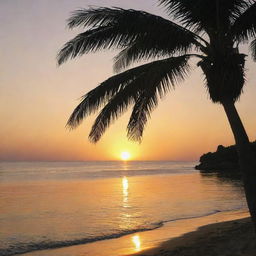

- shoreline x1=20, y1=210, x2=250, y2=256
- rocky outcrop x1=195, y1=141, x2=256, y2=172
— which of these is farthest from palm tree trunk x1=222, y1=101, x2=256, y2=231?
rocky outcrop x1=195, y1=141, x2=256, y2=172

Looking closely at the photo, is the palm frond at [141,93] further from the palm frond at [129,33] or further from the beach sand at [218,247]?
the beach sand at [218,247]

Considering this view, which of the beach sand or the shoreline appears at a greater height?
Result: the beach sand

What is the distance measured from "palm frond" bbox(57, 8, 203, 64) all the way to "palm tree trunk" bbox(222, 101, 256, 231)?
1.55 metres

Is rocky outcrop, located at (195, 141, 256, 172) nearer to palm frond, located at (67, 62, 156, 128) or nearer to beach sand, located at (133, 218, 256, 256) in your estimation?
beach sand, located at (133, 218, 256, 256)

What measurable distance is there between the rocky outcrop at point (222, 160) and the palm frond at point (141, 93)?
71080 millimetres

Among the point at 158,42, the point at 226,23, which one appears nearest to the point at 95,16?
the point at 158,42

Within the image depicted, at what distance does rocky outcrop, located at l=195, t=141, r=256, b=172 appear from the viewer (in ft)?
253

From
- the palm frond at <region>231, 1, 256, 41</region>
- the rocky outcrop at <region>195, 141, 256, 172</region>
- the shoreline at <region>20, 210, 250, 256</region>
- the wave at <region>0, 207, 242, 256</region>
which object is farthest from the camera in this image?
the rocky outcrop at <region>195, 141, 256, 172</region>

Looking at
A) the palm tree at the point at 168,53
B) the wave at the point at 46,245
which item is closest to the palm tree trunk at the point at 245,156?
the palm tree at the point at 168,53

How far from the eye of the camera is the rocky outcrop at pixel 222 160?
253ft

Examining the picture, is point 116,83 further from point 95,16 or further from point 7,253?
point 7,253

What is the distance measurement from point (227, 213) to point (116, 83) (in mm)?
12786

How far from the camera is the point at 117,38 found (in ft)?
22.2

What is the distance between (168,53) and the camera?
7.02 metres
